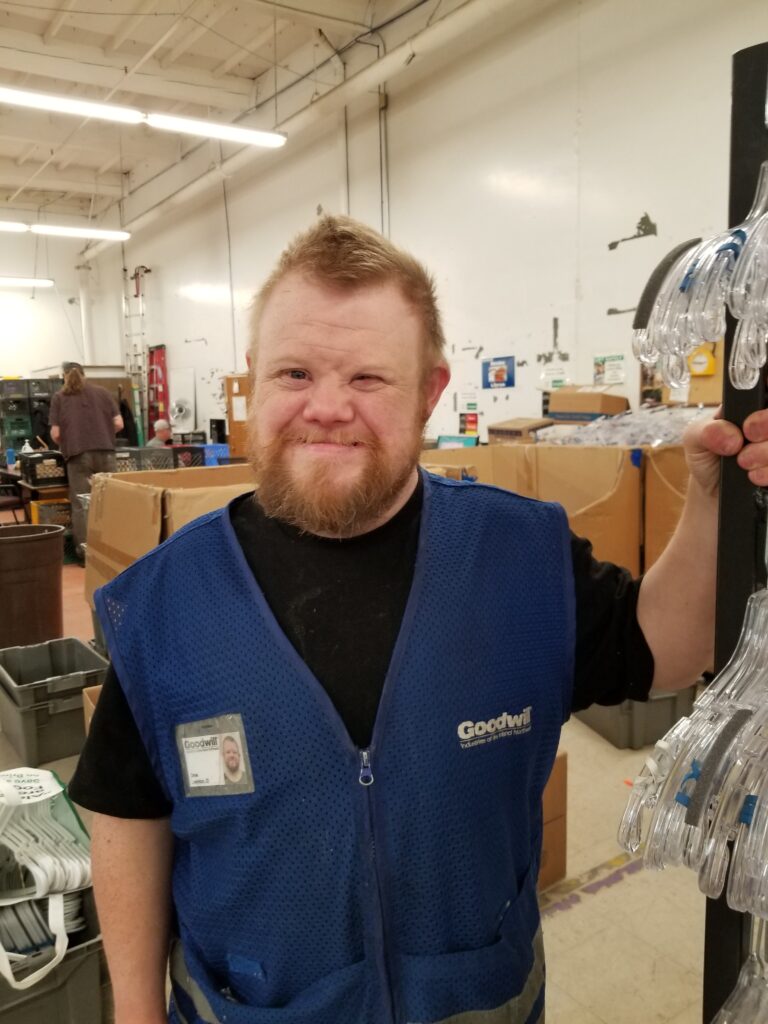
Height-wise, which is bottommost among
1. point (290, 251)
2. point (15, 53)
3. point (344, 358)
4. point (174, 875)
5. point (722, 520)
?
point (174, 875)

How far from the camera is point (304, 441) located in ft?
2.77

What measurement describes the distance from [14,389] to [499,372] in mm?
6900

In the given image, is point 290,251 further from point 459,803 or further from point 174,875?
point 174,875

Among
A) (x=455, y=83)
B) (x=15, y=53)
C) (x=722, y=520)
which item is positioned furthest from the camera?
(x=15, y=53)

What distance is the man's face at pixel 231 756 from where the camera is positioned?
2.57 ft

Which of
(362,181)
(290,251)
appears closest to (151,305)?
(362,181)

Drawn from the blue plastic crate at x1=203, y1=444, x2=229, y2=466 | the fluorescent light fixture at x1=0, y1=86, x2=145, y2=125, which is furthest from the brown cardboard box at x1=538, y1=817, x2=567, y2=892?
the fluorescent light fixture at x1=0, y1=86, x2=145, y2=125

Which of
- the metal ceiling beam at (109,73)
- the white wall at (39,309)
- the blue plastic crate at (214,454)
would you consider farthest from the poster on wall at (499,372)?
the white wall at (39,309)

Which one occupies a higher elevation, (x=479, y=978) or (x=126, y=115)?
(x=126, y=115)

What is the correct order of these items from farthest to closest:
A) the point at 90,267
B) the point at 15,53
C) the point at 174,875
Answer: the point at 90,267 < the point at 15,53 < the point at 174,875

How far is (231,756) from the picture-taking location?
0.79 meters

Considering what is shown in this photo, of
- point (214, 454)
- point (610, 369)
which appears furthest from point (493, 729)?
point (214, 454)

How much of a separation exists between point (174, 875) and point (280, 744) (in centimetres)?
27

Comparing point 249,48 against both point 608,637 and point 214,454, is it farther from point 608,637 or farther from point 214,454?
point 608,637
